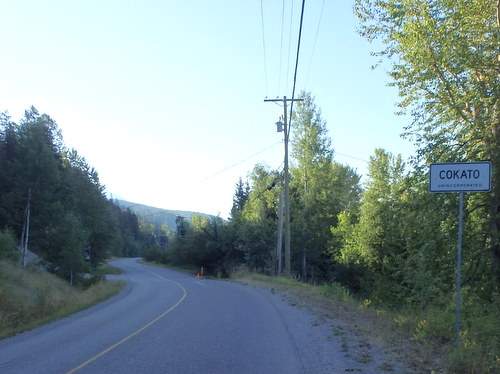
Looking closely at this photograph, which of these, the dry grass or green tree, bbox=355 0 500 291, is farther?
green tree, bbox=355 0 500 291

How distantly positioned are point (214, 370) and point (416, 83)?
1094cm

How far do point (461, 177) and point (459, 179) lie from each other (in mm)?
47

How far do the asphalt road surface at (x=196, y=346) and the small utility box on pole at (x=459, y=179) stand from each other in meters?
2.16

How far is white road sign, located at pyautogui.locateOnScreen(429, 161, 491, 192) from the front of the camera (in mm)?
7941

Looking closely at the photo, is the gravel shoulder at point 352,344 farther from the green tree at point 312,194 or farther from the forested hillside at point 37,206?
the green tree at point 312,194

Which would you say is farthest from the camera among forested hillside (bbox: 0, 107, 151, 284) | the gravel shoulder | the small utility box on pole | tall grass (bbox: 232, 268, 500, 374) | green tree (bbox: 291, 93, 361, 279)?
green tree (bbox: 291, 93, 361, 279)

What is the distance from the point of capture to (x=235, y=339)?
34.4 ft

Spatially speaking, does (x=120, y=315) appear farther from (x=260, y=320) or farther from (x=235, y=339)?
(x=235, y=339)

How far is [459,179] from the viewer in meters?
8.12

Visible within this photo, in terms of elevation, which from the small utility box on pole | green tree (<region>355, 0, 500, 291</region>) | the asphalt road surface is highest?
green tree (<region>355, 0, 500, 291</region>)

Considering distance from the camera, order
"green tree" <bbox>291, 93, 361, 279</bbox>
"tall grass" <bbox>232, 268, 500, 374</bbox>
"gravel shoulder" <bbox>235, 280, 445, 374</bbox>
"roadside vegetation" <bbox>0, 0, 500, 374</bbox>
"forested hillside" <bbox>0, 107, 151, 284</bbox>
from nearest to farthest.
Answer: "tall grass" <bbox>232, 268, 500, 374</bbox> < "gravel shoulder" <bbox>235, 280, 445, 374</bbox> < "roadside vegetation" <bbox>0, 0, 500, 374</bbox> < "forested hillside" <bbox>0, 107, 151, 284</bbox> < "green tree" <bbox>291, 93, 361, 279</bbox>

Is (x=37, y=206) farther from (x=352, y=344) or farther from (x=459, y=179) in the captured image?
(x=459, y=179)

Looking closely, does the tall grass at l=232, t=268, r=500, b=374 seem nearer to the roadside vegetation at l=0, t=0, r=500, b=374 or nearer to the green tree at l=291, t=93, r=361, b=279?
the roadside vegetation at l=0, t=0, r=500, b=374

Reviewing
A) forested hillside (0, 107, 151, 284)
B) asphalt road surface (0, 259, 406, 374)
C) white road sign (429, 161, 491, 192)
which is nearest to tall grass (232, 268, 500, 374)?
asphalt road surface (0, 259, 406, 374)
